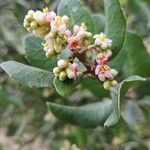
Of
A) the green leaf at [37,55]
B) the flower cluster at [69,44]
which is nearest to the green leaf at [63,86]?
the flower cluster at [69,44]

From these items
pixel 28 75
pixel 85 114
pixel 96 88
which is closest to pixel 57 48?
pixel 28 75

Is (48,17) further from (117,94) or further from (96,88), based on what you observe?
(96,88)

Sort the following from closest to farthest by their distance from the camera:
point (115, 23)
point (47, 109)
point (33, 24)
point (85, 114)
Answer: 1. point (33, 24)
2. point (115, 23)
3. point (85, 114)
4. point (47, 109)

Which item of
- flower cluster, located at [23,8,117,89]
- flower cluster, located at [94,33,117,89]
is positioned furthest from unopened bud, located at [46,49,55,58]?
flower cluster, located at [94,33,117,89]

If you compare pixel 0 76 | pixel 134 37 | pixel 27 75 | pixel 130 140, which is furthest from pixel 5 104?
pixel 27 75

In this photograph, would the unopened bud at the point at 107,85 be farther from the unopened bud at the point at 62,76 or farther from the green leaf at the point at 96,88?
the green leaf at the point at 96,88

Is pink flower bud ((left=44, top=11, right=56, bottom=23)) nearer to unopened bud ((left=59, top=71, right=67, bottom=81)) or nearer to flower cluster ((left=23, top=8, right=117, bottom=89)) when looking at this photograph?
flower cluster ((left=23, top=8, right=117, bottom=89))
